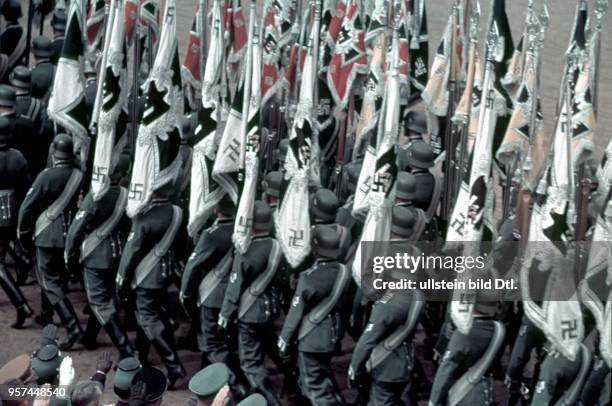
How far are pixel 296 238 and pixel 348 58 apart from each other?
2.94 meters

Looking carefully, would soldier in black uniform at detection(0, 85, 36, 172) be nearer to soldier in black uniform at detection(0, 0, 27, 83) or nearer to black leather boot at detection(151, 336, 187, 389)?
soldier in black uniform at detection(0, 0, 27, 83)

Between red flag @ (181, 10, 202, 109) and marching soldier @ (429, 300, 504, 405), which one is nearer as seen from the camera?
marching soldier @ (429, 300, 504, 405)

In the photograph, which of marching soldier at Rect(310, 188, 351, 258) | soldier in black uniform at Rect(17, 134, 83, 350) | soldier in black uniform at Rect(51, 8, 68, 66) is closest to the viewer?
marching soldier at Rect(310, 188, 351, 258)

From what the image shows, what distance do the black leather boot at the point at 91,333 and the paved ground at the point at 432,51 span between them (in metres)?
0.11

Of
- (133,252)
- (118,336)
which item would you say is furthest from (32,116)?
(118,336)

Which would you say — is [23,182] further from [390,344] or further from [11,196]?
[390,344]

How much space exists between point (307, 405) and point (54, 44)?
5.39m

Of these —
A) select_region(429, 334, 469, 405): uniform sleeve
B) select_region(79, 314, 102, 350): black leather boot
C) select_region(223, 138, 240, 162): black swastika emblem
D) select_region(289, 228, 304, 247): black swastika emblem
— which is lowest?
select_region(79, 314, 102, 350): black leather boot

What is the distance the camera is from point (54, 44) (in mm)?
14211

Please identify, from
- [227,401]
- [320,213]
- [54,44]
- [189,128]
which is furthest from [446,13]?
[227,401]

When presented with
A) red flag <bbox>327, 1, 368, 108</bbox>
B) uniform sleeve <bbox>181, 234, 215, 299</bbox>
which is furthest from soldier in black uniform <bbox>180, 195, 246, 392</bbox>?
red flag <bbox>327, 1, 368, 108</bbox>

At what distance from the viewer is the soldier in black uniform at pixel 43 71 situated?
44.7 feet

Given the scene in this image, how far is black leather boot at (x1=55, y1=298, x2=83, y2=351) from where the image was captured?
1174 cm

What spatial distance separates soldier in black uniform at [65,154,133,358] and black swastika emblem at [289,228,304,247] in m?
1.79
